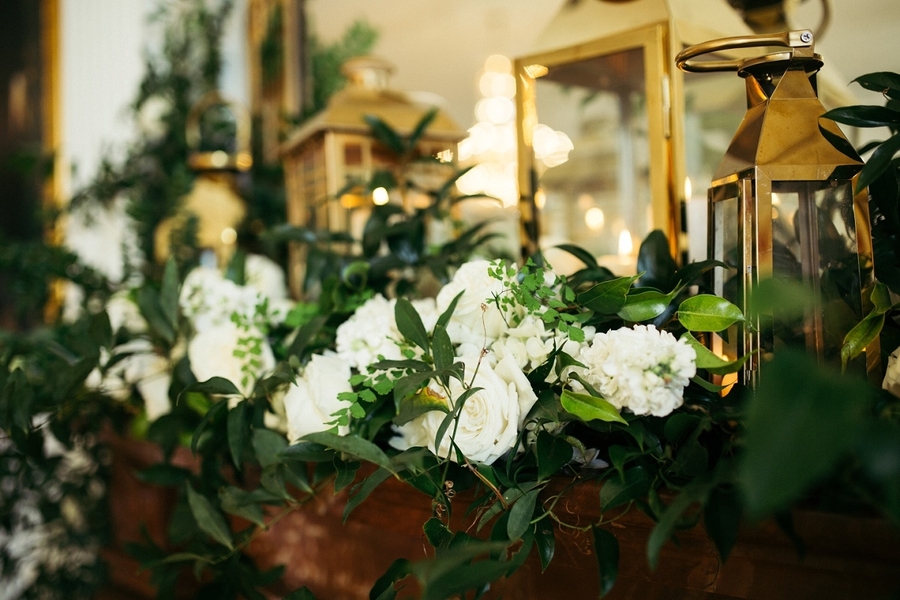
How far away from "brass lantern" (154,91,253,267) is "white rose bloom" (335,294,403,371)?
2.69ft

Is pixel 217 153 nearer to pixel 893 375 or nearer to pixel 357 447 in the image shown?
pixel 357 447

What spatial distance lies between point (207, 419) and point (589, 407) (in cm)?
37

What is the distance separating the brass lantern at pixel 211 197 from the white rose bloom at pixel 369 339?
2.69ft

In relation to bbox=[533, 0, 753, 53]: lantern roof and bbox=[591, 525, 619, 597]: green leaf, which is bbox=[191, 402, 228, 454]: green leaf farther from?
bbox=[533, 0, 753, 53]: lantern roof

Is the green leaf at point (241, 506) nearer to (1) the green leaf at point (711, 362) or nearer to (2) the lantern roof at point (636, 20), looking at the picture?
(1) the green leaf at point (711, 362)

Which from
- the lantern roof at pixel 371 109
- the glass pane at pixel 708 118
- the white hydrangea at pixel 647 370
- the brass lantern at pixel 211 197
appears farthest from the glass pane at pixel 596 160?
the brass lantern at pixel 211 197

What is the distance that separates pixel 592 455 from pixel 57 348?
735mm

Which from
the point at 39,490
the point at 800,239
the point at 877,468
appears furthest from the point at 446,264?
the point at 39,490

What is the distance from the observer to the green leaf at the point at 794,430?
243 millimetres

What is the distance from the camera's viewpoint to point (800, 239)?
485 mm

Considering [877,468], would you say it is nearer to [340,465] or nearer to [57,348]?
[340,465]

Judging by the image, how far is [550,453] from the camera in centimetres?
47

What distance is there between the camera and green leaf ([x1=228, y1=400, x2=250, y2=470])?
60 cm

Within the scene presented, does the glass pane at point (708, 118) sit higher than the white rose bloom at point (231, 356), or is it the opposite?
the glass pane at point (708, 118)
